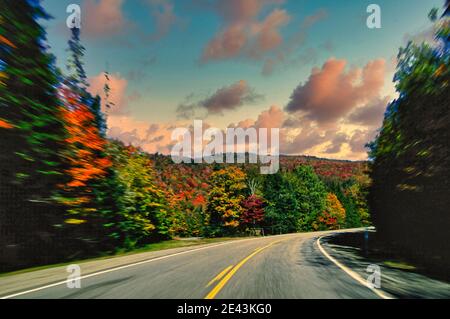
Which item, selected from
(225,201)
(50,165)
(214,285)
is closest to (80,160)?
(50,165)

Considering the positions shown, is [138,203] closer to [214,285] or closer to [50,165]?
[50,165]

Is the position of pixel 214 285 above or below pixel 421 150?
below

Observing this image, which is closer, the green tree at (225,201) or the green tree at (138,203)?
the green tree at (138,203)

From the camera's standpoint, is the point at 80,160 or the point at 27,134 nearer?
the point at 27,134

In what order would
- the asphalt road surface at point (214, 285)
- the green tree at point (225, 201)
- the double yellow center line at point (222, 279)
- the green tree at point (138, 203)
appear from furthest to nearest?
1. the green tree at point (225, 201)
2. the green tree at point (138, 203)
3. the double yellow center line at point (222, 279)
4. the asphalt road surface at point (214, 285)

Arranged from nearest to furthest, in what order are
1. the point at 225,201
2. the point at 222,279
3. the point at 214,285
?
the point at 214,285, the point at 222,279, the point at 225,201

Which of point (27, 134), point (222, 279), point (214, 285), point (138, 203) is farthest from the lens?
point (138, 203)

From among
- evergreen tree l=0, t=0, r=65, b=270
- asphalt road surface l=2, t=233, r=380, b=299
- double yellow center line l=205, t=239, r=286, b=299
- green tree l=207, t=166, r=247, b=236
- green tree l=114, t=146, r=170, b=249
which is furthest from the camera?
green tree l=207, t=166, r=247, b=236

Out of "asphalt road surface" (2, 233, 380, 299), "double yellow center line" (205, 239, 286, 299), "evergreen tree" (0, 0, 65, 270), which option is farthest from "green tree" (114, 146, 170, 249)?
"double yellow center line" (205, 239, 286, 299)

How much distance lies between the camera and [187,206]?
310 feet

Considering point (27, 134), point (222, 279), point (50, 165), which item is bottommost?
point (222, 279)

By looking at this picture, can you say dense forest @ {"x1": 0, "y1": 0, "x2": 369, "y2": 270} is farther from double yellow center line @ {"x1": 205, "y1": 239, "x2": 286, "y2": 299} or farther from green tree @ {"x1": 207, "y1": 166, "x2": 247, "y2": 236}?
green tree @ {"x1": 207, "y1": 166, "x2": 247, "y2": 236}

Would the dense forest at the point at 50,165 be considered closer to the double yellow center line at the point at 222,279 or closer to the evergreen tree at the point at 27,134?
the evergreen tree at the point at 27,134

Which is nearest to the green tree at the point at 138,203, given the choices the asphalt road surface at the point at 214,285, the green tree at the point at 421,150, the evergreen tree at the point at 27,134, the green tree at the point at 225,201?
the evergreen tree at the point at 27,134
